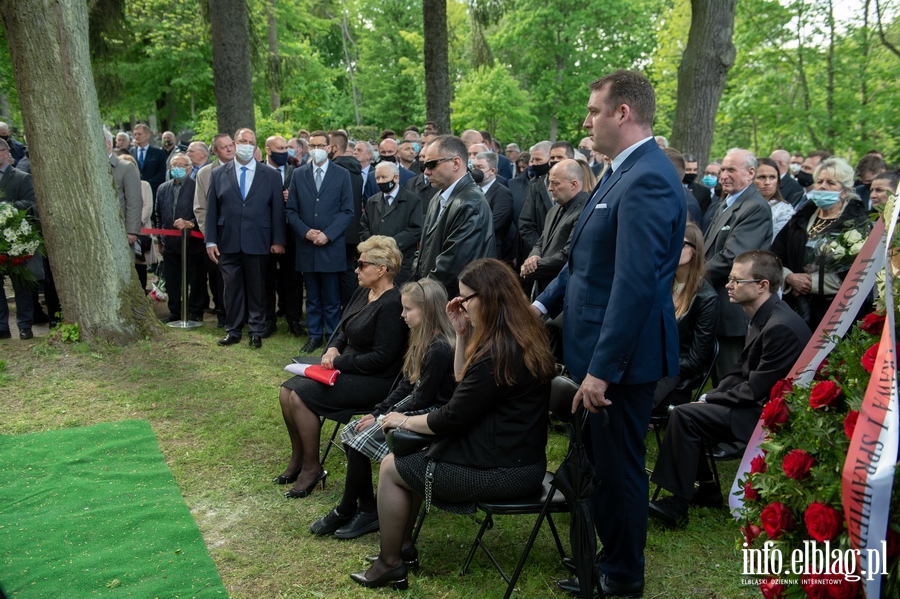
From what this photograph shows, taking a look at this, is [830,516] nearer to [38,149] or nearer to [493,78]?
[38,149]

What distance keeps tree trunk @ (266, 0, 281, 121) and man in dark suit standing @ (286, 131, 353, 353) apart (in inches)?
420

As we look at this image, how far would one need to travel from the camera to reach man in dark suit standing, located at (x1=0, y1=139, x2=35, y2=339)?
814cm

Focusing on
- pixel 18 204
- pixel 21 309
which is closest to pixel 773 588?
pixel 21 309

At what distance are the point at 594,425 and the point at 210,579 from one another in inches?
82.7

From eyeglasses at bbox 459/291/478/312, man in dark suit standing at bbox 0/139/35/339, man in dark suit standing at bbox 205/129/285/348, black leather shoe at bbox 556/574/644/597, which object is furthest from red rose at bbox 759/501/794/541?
man in dark suit standing at bbox 0/139/35/339

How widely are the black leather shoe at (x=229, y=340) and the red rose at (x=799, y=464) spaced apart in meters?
6.84

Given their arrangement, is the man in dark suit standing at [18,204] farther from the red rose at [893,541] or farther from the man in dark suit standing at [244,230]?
the red rose at [893,541]

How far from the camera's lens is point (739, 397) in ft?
14.0

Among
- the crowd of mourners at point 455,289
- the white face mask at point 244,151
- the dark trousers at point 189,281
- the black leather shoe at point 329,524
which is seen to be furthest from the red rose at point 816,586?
the dark trousers at point 189,281

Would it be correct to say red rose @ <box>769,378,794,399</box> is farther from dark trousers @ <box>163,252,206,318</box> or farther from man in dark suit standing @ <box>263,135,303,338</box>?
dark trousers @ <box>163,252,206,318</box>

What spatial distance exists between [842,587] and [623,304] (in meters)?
1.29

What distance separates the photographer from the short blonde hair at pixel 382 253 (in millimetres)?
4984

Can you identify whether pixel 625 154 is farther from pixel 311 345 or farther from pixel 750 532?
pixel 311 345

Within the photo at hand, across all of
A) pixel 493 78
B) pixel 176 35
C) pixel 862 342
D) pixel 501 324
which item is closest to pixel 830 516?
pixel 862 342
